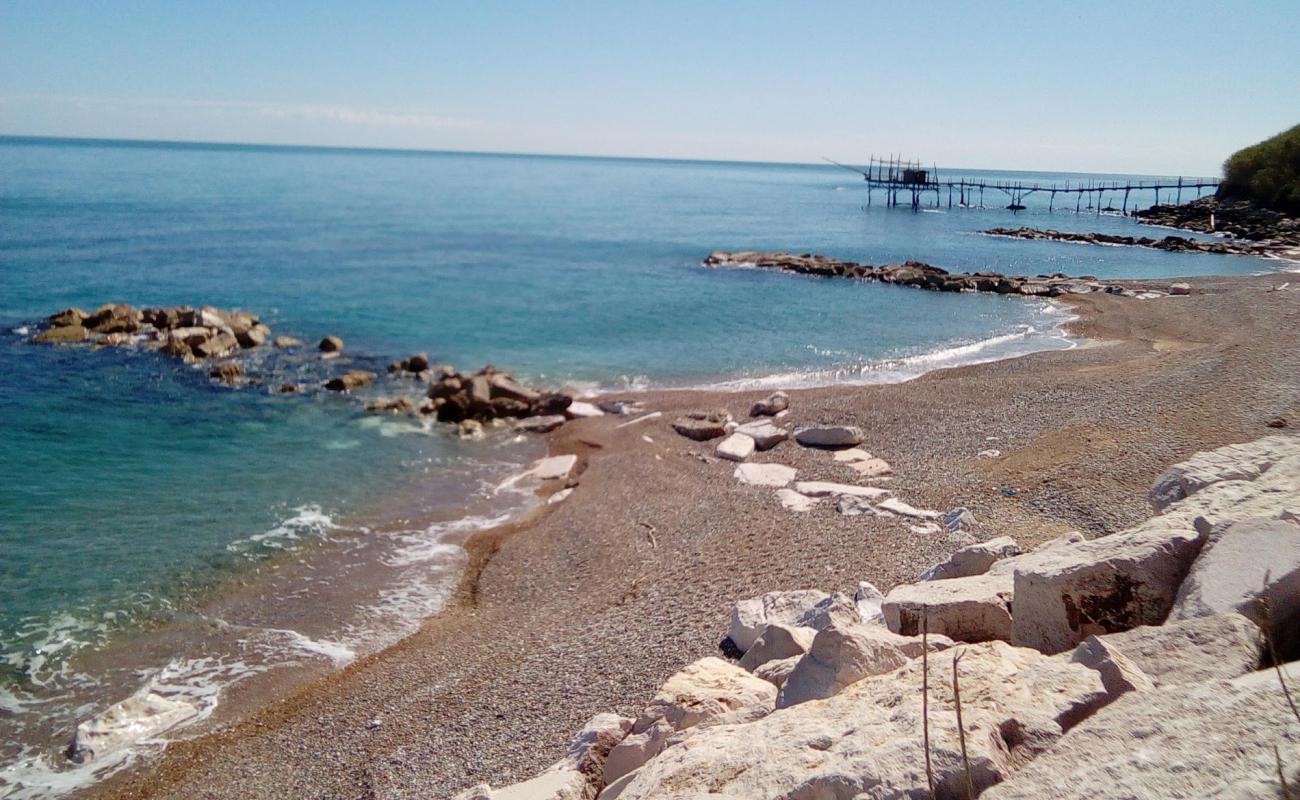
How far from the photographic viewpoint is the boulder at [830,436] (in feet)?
47.2

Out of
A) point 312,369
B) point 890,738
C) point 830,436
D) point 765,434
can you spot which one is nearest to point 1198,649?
point 890,738

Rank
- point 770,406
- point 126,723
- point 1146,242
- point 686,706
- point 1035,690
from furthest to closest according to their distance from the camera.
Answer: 1. point 1146,242
2. point 770,406
3. point 126,723
4. point 686,706
5. point 1035,690

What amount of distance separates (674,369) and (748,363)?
2.20 metres

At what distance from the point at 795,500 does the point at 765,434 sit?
10.8ft

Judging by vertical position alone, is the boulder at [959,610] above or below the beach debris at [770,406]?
above

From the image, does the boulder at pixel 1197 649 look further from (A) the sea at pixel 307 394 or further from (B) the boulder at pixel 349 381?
(B) the boulder at pixel 349 381

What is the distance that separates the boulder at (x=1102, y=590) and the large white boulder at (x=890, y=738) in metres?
0.90

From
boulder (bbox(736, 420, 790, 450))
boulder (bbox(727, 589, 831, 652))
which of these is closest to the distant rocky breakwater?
boulder (bbox(736, 420, 790, 450))

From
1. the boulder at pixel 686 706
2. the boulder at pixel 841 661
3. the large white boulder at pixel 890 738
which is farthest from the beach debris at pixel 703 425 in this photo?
the large white boulder at pixel 890 738

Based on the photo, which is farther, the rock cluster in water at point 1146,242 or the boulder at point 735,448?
the rock cluster in water at point 1146,242

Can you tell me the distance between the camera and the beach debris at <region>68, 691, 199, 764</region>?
314 inches

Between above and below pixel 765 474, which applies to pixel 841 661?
above

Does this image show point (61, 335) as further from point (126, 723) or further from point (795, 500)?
point (795, 500)

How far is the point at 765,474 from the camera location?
13.3 m
